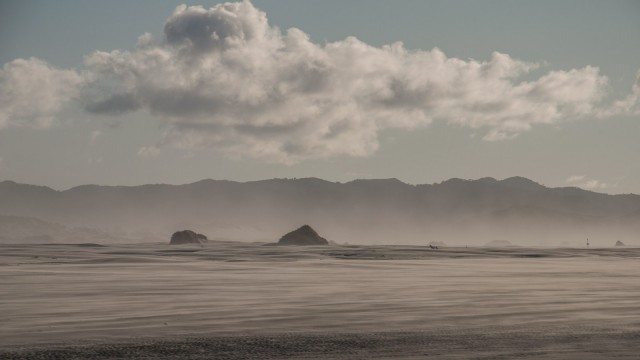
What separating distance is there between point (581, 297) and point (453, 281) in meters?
8.34

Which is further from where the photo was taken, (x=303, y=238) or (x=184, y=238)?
(x=184, y=238)

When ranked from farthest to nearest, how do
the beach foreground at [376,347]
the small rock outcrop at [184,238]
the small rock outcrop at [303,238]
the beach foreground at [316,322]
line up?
the small rock outcrop at [184,238]
the small rock outcrop at [303,238]
the beach foreground at [316,322]
the beach foreground at [376,347]

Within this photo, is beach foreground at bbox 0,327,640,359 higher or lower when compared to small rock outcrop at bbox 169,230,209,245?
lower

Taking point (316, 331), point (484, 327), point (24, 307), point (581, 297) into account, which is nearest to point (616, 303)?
point (581, 297)

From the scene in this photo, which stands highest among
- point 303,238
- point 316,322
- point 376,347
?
point 303,238

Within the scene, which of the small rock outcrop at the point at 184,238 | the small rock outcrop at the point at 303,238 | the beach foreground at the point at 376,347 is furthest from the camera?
the small rock outcrop at the point at 184,238

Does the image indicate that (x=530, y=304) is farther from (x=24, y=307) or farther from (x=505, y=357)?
(x=24, y=307)

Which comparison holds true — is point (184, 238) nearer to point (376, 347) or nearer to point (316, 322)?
point (316, 322)

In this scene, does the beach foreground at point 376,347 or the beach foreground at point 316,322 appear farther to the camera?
the beach foreground at point 316,322

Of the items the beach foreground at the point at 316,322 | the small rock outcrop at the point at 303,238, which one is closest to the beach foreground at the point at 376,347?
the beach foreground at the point at 316,322

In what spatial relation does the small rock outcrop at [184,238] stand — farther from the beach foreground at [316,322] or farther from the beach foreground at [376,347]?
the beach foreground at [376,347]

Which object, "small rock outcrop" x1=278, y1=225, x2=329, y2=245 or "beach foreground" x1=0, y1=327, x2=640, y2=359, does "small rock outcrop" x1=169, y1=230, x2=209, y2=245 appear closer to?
"small rock outcrop" x1=278, y1=225, x2=329, y2=245

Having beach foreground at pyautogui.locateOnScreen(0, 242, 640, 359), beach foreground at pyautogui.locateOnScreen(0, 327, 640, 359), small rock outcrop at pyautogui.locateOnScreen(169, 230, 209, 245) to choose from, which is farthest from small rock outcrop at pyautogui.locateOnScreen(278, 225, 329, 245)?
beach foreground at pyautogui.locateOnScreen(0, 327, 640, 359)

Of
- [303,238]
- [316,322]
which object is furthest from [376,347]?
[303,238]
